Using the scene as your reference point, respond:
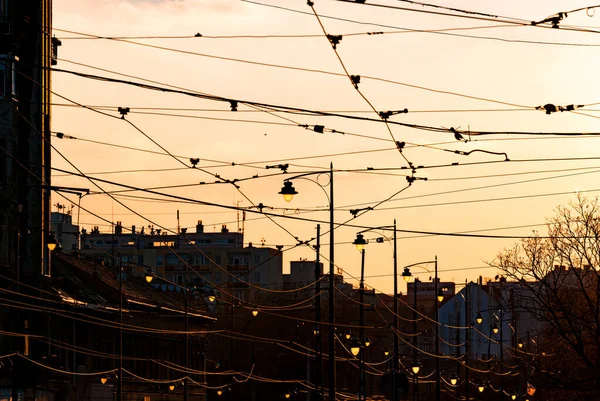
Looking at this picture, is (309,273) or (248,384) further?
(309,273)

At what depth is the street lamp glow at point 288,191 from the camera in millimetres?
31172

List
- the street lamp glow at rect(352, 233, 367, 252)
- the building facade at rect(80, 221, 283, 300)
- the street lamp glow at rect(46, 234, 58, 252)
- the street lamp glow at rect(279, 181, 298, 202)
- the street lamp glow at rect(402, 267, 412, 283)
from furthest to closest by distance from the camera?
the building facade at rect(80, 221, 283, 300) → the street lamp glow at rect(402, 267, 412, 283) → the street lamp glow at rect(352, 233, 367, 252) → the street lamp glow at rect(46, 234, 58, 252) → the street lamp glow at rect(279, 181, 298, 202)

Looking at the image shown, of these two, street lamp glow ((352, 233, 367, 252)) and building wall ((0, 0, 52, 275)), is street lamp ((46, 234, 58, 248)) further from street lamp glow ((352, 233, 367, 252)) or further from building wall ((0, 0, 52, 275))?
street lamp glow ((352, 233, 367, 252))

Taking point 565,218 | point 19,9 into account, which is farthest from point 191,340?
point 19,9

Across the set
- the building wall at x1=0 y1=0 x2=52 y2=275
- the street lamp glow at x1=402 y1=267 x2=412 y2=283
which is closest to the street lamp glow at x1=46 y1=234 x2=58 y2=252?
the building wall at x1=0 y1=0 x2=52 y2=275

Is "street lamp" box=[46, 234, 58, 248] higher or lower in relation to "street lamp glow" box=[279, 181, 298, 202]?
lower

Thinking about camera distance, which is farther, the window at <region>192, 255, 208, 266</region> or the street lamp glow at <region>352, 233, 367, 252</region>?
the window at <region>192, 255, 208, 266</region>

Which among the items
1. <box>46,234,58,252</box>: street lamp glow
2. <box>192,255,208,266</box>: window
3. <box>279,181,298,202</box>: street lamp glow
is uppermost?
<box>279,181,298,202</box>: street lamp glow

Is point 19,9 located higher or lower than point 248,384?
higher

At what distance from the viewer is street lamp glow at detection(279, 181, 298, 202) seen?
102 feet

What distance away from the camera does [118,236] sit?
645 feet

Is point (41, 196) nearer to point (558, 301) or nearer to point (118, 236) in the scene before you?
point (558, 301)

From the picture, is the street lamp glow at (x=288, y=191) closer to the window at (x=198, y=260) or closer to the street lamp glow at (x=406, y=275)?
the street lamp glow at (x=406, y=275)

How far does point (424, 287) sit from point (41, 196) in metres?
163
